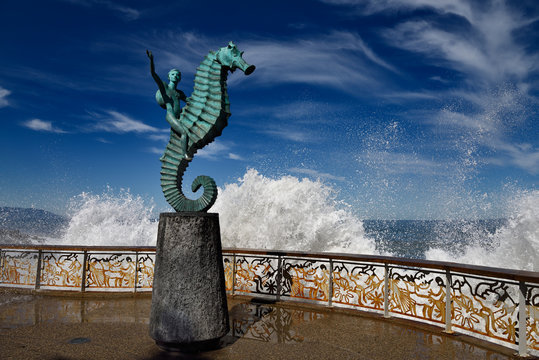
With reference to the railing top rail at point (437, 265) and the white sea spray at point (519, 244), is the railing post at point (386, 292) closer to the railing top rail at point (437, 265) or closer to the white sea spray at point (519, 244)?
the railing top rail at point (437, 265)

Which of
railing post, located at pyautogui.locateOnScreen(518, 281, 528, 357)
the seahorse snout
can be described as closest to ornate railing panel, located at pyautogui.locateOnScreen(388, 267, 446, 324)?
railing post, located at pyautogui.locateOnScreen(518, 281, 528, 357)

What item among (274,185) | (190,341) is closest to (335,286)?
(190,341)

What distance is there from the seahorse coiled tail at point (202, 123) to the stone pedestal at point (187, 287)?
0.42 meters

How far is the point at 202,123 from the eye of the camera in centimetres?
444

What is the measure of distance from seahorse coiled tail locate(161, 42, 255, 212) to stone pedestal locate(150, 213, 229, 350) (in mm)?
420

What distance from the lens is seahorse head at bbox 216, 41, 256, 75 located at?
4336mm

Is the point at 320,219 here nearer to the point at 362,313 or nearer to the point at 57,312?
the point at 362,313

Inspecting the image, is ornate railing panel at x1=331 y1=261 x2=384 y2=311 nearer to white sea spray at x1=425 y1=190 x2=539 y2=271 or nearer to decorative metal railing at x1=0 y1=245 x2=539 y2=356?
decorative metal railing at x1=0 y1=245 x2=539 y2=356

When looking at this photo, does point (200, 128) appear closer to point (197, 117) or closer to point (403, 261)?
point (197, 117)

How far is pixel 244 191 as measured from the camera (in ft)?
67.6

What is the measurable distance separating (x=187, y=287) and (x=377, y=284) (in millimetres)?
3251

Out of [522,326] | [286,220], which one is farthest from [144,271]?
[286,220]

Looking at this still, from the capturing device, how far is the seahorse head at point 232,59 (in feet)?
14.2

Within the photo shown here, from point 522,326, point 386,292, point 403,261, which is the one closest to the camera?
point 522,326
